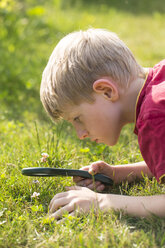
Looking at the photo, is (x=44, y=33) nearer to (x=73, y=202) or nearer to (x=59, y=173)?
(x=59, y=173)

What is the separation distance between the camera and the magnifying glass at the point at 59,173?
84.4 inches

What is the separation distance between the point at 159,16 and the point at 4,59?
128 inches

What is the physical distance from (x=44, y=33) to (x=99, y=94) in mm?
3691

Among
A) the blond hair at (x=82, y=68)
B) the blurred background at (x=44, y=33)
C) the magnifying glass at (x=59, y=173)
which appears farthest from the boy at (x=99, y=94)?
the blurred background at (x=44, y=33)

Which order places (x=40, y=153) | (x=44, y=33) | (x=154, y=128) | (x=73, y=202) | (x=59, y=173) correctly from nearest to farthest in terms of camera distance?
(x=154, y=128) < (x=73, y=202) < (x=59, y=173) < (x=40, y=153) < (x=44, y=33)

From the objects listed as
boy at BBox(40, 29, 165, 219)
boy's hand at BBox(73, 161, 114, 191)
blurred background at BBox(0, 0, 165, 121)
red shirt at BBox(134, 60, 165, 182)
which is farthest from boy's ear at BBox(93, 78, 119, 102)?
blurred background at BBox(0, 0, 165, 121)

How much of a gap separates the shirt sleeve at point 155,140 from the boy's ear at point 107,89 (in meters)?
0.25

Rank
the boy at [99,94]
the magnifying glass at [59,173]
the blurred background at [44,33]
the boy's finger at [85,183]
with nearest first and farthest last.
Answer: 1. the boy at [99,94]
2. the magnifying glass at [59,173]
3. the boy's finger at [85,183]
4. the blurred background at [44,33]

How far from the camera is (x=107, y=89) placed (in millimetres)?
1987

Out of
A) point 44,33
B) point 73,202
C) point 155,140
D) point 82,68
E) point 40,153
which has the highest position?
point 44,33

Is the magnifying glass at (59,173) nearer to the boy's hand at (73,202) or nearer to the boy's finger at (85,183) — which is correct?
the boy's finger at (85,183)

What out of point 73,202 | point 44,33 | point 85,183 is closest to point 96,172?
point 85,183

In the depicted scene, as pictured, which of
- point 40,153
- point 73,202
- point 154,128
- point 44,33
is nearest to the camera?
point 154,128

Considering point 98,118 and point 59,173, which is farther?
point 59,173
